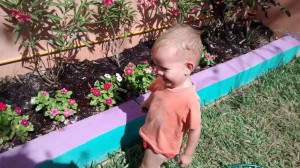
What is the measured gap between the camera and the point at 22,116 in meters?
2.29

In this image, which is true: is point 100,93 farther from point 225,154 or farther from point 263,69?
point 263,69

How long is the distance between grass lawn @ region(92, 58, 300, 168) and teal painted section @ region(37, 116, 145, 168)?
84mm

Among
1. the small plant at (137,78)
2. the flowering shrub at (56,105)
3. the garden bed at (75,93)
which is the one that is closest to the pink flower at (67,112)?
the flowering shrub at (56,105)

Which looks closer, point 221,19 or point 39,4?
point 39,4

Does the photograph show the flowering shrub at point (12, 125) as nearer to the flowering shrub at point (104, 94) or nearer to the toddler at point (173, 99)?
the flowering shrub at point (104, 94)

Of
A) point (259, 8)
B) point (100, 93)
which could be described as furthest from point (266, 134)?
point (259, 8)

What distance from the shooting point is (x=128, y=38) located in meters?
3.47

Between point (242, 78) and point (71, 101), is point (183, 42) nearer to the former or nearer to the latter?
point (71, 101)

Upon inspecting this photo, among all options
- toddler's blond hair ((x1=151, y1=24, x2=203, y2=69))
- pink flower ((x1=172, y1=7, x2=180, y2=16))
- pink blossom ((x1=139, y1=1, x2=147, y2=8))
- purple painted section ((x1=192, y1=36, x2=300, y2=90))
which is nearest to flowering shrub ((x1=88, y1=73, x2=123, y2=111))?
purple painted section ((x1=192, y1=36, x2=300, y2=90))

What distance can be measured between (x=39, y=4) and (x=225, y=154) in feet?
6.54

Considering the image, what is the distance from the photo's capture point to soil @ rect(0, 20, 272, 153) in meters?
2.43

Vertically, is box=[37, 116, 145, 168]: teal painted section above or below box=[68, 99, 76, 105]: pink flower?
below

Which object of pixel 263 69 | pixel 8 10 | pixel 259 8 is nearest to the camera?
pixel 8 10

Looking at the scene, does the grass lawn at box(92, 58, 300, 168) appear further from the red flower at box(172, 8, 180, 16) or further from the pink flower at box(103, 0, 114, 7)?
the pink flower at box(103, 0, 114, 7)
